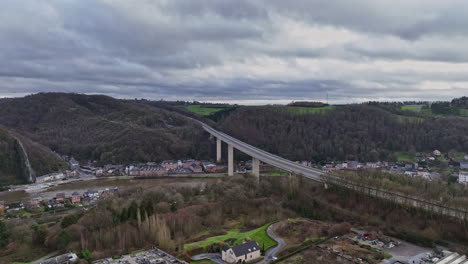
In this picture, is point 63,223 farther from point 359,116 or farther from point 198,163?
point 359,116

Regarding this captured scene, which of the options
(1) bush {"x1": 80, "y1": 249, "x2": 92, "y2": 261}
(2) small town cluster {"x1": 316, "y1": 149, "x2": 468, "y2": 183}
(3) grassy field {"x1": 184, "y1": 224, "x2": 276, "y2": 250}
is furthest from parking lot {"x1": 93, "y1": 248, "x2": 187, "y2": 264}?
(2) small town cluster {"x1": 316, "y1": 149, "x2": 468, "y2": 183}

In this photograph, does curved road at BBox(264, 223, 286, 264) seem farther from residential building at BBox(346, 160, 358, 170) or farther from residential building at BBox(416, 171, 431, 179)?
residential building at BBox(346, 160, 358, 170)

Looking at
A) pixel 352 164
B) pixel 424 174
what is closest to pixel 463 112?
pixel 352 164

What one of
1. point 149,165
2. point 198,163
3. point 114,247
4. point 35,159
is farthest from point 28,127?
point 114,247

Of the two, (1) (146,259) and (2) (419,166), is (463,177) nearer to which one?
(2) (419,166)

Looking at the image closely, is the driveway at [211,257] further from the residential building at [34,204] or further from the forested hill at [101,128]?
the forested hill at [101,128]

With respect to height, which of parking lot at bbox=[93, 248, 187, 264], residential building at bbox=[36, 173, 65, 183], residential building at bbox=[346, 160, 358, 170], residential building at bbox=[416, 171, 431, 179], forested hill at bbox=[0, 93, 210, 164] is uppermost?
forested hill at bbox=[0, 93, 210, 164]
